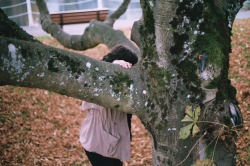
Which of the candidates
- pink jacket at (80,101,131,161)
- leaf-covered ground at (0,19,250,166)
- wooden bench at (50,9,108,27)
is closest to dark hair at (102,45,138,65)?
pink jacket at (80,101,131,161)

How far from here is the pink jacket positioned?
273cm

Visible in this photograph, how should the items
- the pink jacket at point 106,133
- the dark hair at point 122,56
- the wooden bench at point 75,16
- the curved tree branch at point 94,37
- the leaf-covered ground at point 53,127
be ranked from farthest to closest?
the wooden bench at point 75,16 < the leaf-covered ground at point 53,127 < the curved tree branch at point 94,37 < the dark hair at point 122,56 < the pink jacket at point 106,133

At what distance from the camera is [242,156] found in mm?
4191

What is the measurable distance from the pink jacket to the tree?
72 centimetres

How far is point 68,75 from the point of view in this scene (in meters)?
1.91

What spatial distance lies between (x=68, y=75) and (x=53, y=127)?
4510 millimetres

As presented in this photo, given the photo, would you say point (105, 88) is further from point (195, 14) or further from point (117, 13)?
point (117, 13)

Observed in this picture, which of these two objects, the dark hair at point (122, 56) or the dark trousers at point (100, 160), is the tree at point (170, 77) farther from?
the dark trousers at point (100, 160)

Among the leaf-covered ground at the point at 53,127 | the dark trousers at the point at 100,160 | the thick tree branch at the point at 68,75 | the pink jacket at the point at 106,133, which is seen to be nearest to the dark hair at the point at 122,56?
the pink jacket at the point at 106,133

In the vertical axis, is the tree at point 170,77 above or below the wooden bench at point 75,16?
below

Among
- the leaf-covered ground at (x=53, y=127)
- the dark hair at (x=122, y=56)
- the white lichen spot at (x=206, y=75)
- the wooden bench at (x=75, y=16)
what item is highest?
the wooden bench at (x=75, y=16)

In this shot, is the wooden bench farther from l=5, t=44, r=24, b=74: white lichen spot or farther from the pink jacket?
l=5, t=44, r=24, b=74: white lichen spot

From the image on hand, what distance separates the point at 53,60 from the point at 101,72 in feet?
1.07

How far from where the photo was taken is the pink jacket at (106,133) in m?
2.73
